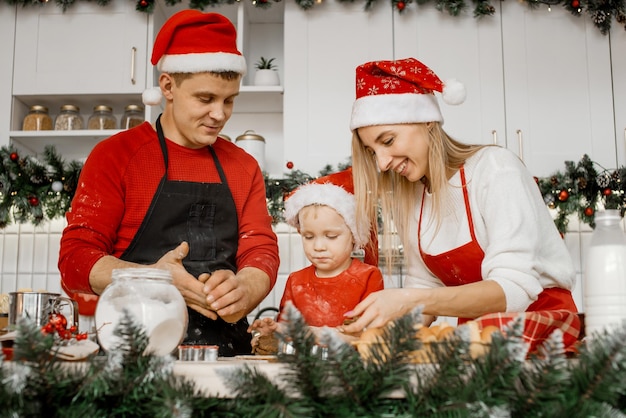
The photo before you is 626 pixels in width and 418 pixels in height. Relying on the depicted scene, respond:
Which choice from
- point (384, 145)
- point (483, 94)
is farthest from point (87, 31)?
point (384, 145)

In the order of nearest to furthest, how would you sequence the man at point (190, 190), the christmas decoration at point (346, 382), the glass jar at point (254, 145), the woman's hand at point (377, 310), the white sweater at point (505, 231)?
the christmas decoration at point (346, 382), the woman's hand at point (377, 310), the white sweater at point (505, 231), the man at point (190, 190), the glass jar at point (254, 145)

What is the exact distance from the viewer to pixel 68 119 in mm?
3322

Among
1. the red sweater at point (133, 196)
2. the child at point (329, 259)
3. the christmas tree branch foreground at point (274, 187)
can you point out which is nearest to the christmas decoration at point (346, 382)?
the red sweater at point (133, 196)

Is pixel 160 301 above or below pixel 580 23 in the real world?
below

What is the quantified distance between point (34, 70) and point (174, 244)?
6.62ft

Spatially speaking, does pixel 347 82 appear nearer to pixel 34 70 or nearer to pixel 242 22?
pixel 242 22

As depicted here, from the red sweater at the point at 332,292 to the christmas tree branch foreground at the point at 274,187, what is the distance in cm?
107

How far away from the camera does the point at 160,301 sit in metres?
0.96

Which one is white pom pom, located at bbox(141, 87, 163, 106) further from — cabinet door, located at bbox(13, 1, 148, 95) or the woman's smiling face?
cabinet door, located at bbox(13, 1, 148, 95)

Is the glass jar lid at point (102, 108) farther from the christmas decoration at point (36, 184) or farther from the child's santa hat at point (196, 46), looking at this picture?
the child's santa hat at point (196, 46)

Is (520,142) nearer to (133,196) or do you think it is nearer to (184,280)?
(133,196)

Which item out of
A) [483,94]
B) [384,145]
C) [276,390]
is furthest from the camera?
[483,94]

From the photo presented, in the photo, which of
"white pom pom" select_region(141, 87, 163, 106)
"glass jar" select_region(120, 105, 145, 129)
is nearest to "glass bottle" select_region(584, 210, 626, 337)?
"white pom pom" select_region(141, 87, 163, 106)

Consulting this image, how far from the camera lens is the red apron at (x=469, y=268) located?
155 cm
